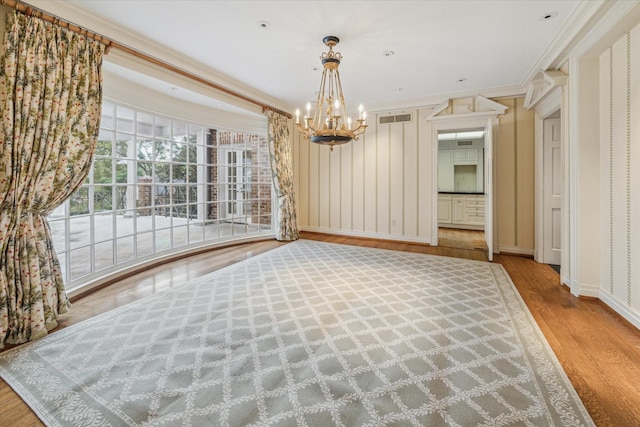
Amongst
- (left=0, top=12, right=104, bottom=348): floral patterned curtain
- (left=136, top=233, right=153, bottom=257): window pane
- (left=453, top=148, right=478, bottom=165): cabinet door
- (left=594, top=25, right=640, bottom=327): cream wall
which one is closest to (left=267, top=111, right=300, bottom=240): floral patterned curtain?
(left=136, top=233, right=153, bottom=257): window pane

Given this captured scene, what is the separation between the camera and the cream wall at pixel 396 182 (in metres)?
→ 4.72

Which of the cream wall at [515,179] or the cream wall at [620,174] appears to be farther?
the cream wall at [515,179]

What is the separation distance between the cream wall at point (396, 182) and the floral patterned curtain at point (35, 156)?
4.37 meters

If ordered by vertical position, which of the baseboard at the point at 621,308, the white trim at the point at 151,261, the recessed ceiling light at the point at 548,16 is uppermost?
the recessed ceiling light at the point at 548,16

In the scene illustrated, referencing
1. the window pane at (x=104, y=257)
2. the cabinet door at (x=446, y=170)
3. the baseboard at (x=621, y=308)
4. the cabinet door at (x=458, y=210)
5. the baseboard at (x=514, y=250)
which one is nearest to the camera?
the baseboard at (x=621, y=308)

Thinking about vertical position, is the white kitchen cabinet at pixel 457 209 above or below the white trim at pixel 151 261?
above

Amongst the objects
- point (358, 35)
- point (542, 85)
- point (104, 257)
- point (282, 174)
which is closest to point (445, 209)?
point (542, 85)

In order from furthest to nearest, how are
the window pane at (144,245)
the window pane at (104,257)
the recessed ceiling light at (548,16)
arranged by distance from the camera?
the window pane at (144,245)
the window pane at (104,257)
the recessed ceiling light at (548,16)

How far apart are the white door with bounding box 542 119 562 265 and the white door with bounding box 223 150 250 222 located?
16.3 ft

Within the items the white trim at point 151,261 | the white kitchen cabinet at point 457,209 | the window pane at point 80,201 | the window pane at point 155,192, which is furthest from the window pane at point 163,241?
the white kitchen cabinet at point 457,209

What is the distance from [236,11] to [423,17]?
1758mm

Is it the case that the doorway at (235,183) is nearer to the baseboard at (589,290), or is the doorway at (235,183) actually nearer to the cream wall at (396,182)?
the cream wall at (396,182)

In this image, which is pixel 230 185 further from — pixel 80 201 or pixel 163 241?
pixel 80 201

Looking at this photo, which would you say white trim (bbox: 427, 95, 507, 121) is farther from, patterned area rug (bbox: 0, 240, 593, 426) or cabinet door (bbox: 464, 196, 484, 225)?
patterned area rug (bbox: 0, 240, 593, 426)
